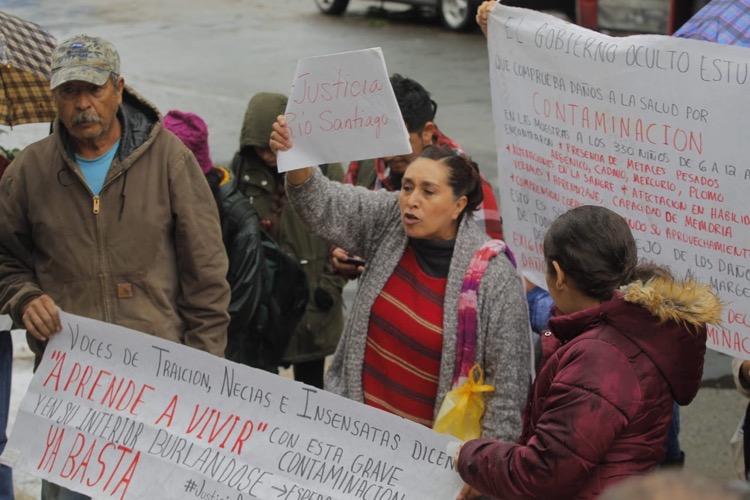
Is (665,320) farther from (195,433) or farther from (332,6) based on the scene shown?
(332,6)

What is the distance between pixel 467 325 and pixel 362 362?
424 mm

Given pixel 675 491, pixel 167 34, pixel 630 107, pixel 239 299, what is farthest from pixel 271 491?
pixel 167 34

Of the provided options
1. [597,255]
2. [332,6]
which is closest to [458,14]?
[332,6]

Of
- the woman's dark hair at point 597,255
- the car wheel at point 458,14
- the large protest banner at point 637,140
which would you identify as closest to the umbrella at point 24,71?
the large protest banner at point 637,140

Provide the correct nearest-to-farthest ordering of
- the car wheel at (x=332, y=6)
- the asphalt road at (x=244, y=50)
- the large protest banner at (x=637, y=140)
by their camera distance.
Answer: the large protest banner at (x=637, y=140)
the asphalt road at (x=244, y=50)
the car wheel at (x=332, y=6)

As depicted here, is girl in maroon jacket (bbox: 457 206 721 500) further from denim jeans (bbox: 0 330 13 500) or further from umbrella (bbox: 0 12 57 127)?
umbrella (bbox: 0 12 57 127)

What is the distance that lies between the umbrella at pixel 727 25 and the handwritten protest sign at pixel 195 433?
1599 millimetres

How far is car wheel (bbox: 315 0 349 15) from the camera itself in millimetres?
20125

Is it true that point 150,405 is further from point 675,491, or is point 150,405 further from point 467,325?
point 675,491

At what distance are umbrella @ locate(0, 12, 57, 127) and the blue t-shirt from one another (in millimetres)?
737

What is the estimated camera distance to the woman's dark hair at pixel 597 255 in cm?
300

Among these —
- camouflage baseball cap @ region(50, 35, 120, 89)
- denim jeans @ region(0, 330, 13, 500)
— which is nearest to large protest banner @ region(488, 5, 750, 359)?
camouflage baseball cap @ region(50, 35, 120, 89)

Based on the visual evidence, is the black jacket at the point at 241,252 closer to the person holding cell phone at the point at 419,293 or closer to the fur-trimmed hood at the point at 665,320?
the person holding cell phone at the point at 419,293

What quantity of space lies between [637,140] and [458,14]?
14.8 m
